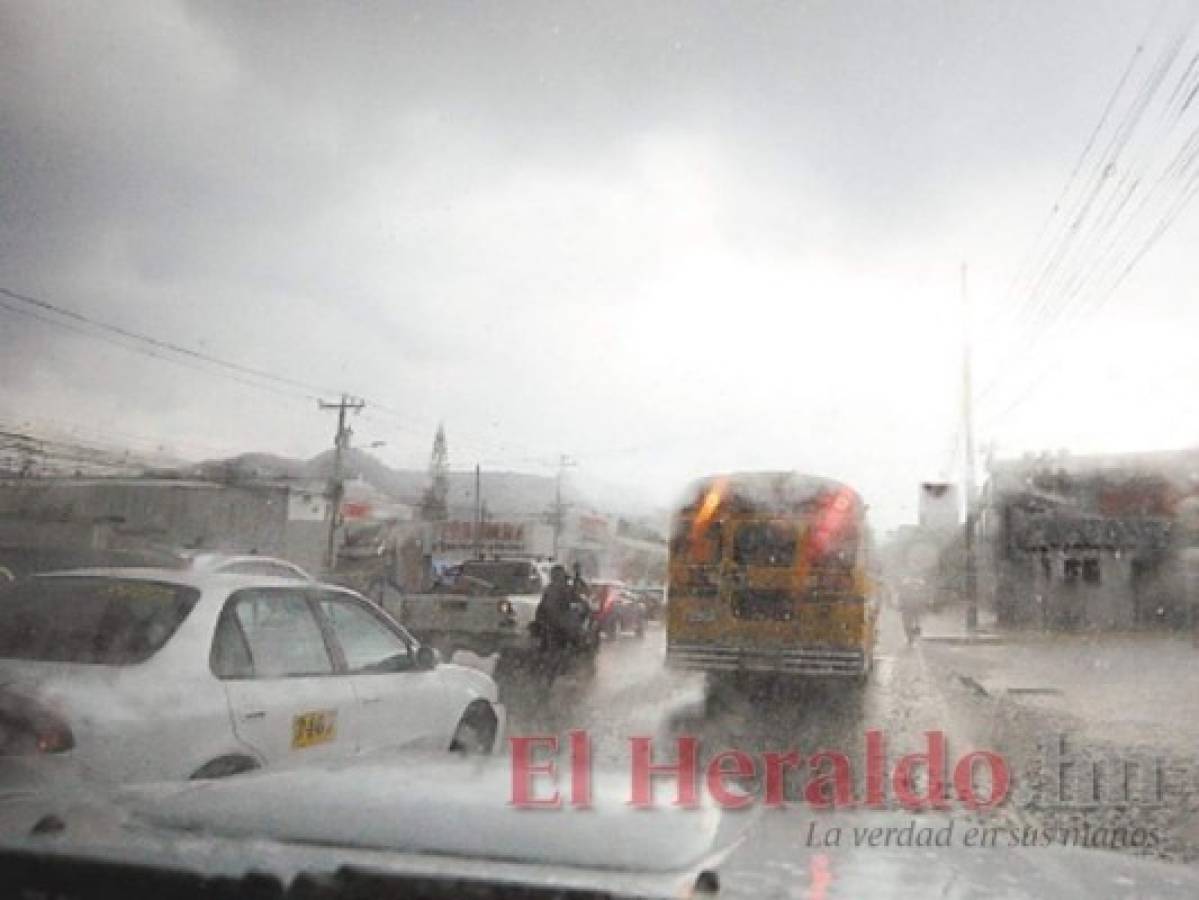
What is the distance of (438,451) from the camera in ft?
162

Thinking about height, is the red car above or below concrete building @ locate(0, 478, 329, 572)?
below

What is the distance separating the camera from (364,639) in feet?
18.0

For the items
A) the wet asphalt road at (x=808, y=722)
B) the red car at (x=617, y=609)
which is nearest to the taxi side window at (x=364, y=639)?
the wet asphalt road at (x=808, y=722)

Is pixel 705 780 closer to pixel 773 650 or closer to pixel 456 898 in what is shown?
pixel 456 898

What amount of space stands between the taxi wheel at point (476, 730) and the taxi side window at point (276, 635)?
3.96 feet

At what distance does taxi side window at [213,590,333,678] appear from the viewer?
14.9 ft

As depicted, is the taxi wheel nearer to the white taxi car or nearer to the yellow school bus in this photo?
the white taxi car

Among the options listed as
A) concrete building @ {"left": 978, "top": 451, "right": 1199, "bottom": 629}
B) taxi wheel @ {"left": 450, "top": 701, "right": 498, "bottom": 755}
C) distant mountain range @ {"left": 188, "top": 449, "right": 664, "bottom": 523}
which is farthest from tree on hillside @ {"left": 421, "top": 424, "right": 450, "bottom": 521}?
taxi wheel @ {"left": 450, "top": 701, "right": 498, "bottom": 755}

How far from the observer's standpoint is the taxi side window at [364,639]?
5250 millimetres

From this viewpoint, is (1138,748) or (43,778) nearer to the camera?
(43,778)

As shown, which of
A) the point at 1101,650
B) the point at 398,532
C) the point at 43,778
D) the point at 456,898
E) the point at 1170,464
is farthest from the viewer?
the point at 398,532

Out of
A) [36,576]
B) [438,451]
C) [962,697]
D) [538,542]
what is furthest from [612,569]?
[36,576]

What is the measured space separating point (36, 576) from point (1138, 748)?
839 centimetres

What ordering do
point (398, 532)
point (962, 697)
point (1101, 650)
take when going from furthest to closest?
point (398, 532) → point (1101, 650) → point (962, 697)
